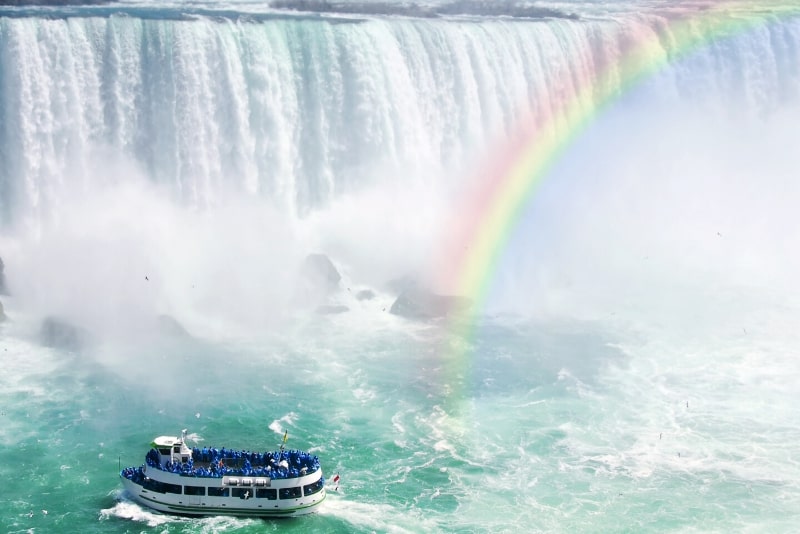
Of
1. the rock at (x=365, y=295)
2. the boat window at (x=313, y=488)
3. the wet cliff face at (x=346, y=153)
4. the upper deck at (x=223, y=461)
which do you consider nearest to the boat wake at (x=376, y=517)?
Result: the boat window at (x=313, y=488)

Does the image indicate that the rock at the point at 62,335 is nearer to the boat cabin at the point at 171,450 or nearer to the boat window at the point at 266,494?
the boat cabin at the point at 171,450

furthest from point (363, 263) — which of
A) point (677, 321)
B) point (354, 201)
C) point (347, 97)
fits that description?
point (677, 321)

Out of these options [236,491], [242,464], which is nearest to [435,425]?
[242,464]

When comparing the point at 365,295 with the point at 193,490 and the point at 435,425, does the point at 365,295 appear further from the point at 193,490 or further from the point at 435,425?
Result: the point at 193,490

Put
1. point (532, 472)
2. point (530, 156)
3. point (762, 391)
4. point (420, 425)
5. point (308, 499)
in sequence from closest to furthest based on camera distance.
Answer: point (308, 499) < point (532, 472) < point (420, 425) < point (762, 391) < point (530, 156)

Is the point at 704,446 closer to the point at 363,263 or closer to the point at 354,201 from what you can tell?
the point at 363,263

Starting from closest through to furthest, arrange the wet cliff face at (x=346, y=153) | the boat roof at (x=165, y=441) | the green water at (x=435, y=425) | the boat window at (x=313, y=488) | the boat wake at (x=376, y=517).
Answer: the boat wake at (x=376, y=517)
the boat window at (x=313, y=488)
the boat roof at (x=165, y=441)
the green water at (x=435, y=425)
the wet cliff face at (x=346, y=153)

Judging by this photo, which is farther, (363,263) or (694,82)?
(694,82)
